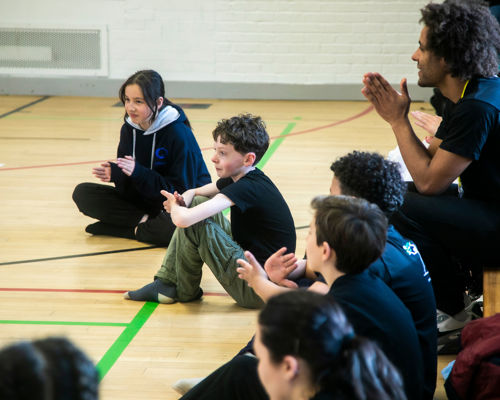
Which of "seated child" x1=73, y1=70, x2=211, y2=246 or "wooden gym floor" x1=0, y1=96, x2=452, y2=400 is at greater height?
"seated child" x1=73, y1=70, x2=211, y2=246

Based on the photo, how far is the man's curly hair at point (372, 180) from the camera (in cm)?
215

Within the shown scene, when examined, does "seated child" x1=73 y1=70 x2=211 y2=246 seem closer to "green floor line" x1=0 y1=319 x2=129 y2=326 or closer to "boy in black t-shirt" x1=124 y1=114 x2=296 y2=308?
"boy in black t-shirt" x1=124 y1=114 x2=296 y2=308

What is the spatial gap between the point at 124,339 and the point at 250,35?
653cm

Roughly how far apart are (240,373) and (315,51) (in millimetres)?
7312

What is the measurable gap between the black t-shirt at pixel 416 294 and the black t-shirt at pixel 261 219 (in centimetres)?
90

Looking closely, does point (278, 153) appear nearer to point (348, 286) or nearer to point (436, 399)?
point (436, 399)

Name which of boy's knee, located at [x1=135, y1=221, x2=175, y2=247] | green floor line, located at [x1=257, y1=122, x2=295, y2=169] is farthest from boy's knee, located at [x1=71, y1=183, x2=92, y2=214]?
green floor line, located at [x1=257, y1=122, x2=295, y2=169]

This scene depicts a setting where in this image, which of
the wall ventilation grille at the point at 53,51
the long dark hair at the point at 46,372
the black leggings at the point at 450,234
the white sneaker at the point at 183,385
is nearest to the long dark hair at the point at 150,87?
the black leggings at the point at 450,234

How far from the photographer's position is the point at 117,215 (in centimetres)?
389

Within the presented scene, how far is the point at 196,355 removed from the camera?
2590 millimetres

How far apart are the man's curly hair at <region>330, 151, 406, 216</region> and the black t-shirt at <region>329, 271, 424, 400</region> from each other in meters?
0.47

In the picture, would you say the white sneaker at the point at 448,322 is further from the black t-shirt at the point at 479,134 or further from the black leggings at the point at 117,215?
the black leggings at the point at 117,215

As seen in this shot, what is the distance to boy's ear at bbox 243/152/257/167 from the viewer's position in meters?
2.89

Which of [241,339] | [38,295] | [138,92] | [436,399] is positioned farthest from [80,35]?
[436,399]
